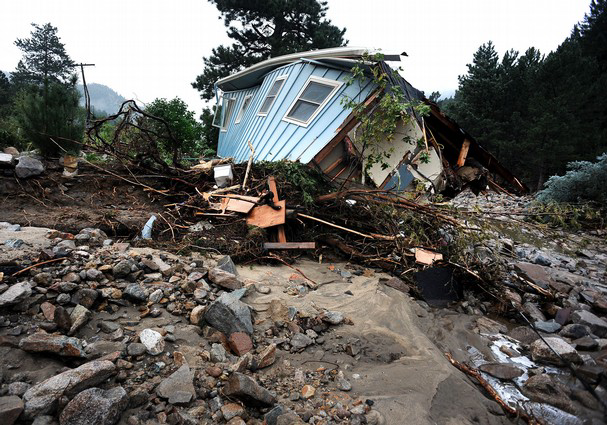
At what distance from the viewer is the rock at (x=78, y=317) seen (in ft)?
5.93

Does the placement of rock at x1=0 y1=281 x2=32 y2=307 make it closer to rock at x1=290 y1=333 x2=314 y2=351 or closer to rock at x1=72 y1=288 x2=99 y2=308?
rock at x1=72 y1=288 x2=99 y2=308

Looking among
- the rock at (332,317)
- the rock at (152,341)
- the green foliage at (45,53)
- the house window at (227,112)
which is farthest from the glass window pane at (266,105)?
the green foliage at (45,53)

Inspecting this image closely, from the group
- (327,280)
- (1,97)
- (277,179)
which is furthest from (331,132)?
(1,97)

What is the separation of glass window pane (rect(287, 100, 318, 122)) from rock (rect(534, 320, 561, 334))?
5.15 metres

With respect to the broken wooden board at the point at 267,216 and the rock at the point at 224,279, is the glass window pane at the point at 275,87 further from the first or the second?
the rock at the point at 224,279

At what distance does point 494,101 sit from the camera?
20312 mm

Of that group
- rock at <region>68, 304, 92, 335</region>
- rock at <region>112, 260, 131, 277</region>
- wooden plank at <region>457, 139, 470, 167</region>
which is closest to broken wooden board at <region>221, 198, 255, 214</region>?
rock at <region>112, 260, 131, 277</region>

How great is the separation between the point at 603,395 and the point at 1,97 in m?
35.1

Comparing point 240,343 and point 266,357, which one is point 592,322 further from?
point 240,343

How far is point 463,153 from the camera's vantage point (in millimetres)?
6273

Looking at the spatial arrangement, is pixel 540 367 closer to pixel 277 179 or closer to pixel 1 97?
pixel 277 179

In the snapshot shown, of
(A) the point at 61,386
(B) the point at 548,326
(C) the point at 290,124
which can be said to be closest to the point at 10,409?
(A) the point at 61,386

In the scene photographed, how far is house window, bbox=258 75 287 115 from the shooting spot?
764 cm

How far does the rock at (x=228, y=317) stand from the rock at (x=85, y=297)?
758 mm
